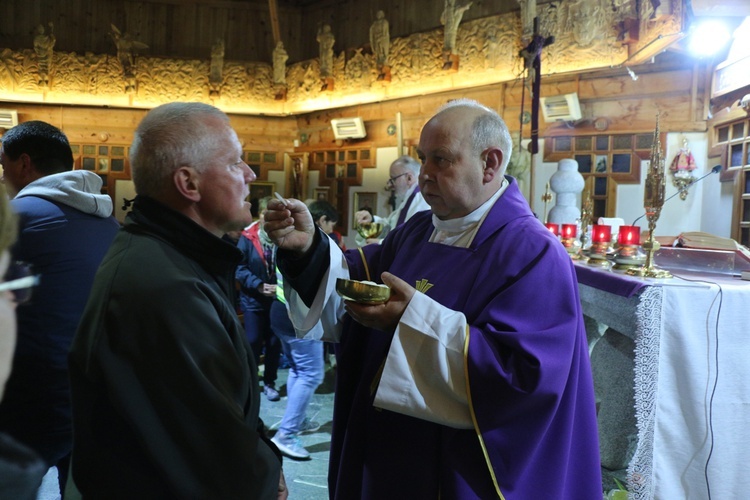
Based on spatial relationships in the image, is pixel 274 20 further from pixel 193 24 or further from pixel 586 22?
pixel 586 22

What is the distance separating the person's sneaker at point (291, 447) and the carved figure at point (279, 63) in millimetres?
8472

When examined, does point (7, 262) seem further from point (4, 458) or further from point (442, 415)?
point (442, 415)

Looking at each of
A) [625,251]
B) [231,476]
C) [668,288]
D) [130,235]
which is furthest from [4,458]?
[625,251]

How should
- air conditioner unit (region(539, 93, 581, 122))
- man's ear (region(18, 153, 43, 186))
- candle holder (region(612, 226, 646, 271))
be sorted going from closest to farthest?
man's ear (region(18, 153, 43, 186)) → candle holder (region(612, 226, 646, 271)) → air conditioner unit (region(539, 93, 581, 122))

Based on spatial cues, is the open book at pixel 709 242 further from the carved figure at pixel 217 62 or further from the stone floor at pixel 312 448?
the carved figure at pixel 217 62

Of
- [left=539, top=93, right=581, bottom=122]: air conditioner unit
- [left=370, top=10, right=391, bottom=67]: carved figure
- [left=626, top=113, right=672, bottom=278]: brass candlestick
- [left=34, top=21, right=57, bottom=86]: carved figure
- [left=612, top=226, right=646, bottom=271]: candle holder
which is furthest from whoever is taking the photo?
[left=34, top=21, right=57, bottom=86]: carved figure

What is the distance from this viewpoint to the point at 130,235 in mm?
1349

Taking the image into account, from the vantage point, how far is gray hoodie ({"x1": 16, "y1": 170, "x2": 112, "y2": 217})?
2258 millimetres

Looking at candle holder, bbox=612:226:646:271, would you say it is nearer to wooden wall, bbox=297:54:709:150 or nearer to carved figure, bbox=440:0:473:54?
wooden wall, bbox=297:54:709:150

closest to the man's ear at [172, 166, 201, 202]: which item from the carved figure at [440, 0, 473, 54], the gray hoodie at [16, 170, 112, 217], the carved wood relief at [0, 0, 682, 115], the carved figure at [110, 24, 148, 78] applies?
the gray hoodie at [16, 170, 112, 217]

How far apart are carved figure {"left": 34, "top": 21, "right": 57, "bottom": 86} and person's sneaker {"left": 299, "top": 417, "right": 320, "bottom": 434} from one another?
9078 millimetres

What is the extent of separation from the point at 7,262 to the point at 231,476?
828 mm

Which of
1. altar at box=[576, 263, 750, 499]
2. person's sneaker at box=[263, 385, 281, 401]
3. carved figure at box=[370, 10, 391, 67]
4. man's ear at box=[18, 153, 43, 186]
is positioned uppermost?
carved figure at box=[370, 10, 391, 67]

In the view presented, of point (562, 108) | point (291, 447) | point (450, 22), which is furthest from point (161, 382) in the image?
point (450, 22)
